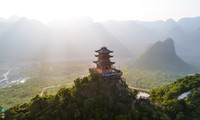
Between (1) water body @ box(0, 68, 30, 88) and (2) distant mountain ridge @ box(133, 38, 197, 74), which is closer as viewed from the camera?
(1) water body @ box(0, 68, 30, 88)

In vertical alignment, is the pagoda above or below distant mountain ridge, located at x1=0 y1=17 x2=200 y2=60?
below

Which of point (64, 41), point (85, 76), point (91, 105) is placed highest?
point (64, 41)

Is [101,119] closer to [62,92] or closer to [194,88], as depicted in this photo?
[62,92]

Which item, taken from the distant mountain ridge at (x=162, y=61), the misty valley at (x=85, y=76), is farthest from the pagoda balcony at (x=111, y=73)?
the distant mountain ridge at (x=162, y=61)

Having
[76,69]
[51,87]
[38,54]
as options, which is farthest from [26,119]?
[38,54]

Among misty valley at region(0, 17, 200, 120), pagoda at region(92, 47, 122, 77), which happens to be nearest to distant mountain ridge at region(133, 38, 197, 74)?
misty valley at region(0, 17, 200, 120)

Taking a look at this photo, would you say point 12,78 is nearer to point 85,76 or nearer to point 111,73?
point 85,76

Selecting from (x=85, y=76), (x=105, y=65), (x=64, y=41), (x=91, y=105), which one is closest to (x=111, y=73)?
(x=105, y=65)

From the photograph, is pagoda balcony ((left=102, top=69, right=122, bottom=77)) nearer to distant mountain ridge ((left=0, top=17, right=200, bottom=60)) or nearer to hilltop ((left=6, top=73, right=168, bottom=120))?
hilltop ((left=6, top=73, right=168, bottom=120))

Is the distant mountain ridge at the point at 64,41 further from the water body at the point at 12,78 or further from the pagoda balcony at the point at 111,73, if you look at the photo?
the pagoda balcony at the point at 111,73
